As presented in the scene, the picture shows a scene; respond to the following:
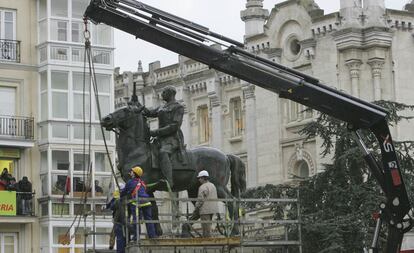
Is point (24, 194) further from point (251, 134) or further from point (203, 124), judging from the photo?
point (203, 124)

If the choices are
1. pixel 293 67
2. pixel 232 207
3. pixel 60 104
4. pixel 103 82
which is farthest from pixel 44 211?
pixel 232 207

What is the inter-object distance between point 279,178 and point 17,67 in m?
22.9

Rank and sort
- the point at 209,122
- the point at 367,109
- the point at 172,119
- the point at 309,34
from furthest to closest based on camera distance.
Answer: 1. the point at 209,122
2. the point at 309,34
3. the point at 172,119
4. the point at 367,109

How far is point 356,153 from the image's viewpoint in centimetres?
4672

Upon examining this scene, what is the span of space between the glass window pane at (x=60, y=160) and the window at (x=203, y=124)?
2692cm

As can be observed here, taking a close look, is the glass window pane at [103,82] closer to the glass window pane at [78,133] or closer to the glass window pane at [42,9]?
the glass window pane at [78,133]

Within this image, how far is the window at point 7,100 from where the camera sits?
180 feet

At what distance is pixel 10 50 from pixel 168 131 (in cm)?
2580

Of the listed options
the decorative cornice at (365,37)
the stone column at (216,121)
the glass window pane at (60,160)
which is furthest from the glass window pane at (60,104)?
the stone column at (216,121)

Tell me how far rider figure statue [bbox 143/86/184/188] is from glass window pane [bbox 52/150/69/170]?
24.2m

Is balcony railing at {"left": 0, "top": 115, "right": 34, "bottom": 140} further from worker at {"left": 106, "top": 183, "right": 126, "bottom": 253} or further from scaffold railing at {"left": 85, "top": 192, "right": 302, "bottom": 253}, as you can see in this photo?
worker at {"left": 106, "top": 183, "right": 126, "bottom": 253}

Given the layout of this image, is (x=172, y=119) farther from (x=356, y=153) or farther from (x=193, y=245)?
(x=356, y=153)

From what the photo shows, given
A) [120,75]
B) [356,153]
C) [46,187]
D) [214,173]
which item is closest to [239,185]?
[214,173]

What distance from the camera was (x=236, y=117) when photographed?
262 feet
